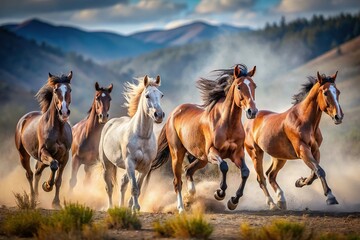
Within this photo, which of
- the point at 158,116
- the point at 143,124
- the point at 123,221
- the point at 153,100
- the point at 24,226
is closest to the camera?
the point at 24,226

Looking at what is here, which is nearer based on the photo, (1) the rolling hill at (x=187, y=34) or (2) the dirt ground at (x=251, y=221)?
(2) the dirt ground at (x=251, y=221)

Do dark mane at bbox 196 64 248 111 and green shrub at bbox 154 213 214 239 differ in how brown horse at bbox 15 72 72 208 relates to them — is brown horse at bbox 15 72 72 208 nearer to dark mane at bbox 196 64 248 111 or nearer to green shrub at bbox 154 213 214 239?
dark mane at bbox 196 64 248 111

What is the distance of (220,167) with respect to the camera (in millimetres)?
13812

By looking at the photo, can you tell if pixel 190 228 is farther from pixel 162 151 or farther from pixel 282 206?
pixel 162 151

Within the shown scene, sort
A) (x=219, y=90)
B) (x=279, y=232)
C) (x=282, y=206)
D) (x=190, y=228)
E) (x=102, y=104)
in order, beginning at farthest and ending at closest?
(x=102, y=104), (x=282, y=206), (x=219, y=90), (x=190, y=228), (x=279, y=232)

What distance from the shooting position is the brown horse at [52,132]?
15.5 metres

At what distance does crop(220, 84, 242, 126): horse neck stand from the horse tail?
96.4 inches

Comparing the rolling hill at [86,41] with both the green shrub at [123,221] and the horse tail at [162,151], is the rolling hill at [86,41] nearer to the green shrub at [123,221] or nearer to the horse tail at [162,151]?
the horse tail at [162,151]

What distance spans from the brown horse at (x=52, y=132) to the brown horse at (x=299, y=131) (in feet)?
12.4

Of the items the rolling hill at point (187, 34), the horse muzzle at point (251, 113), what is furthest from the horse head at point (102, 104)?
the rolling hill at point (187, 34)

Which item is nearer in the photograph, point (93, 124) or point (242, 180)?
point (242, 180)

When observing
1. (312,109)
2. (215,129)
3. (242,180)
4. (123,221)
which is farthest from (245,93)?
(123,221)

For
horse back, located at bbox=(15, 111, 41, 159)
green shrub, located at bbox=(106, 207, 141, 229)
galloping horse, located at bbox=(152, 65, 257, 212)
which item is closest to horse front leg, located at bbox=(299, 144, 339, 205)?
galloping horse, located at bbox=(152, 65, 257, 212)

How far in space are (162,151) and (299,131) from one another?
2.98 m
